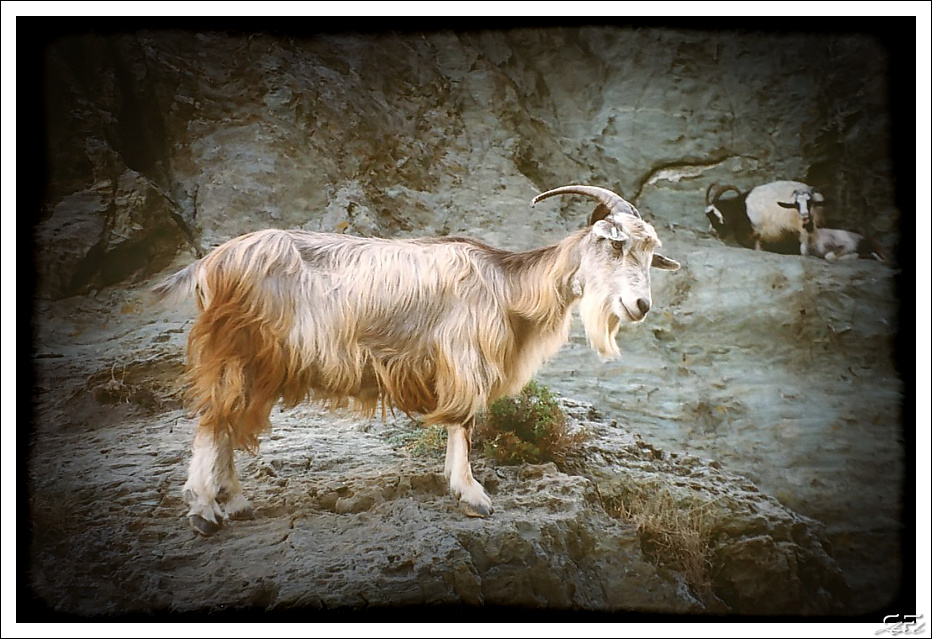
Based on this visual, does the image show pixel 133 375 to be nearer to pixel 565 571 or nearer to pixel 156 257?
pixel 156 257

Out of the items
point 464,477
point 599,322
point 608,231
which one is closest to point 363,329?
Result: point 464,477

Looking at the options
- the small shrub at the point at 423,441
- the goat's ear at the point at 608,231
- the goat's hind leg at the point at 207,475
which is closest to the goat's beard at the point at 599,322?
Answer: the goat's ear at the point at 608,231

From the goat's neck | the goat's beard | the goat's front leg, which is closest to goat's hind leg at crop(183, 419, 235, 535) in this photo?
the goat's front leg

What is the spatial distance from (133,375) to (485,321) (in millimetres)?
1665

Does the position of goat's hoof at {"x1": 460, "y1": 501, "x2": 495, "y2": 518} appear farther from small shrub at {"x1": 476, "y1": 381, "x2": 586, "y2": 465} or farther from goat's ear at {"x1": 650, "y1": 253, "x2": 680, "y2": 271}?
goat's ear at {"x1": 650, "y1": 253, "x2": 680, "y2": 271}

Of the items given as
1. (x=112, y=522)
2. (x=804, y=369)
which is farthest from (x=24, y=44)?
(x=804, y=369)

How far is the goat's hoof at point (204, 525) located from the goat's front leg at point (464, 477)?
1.03 m

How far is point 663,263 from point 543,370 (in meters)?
0.75

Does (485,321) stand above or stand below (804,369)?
above

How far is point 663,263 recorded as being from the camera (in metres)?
3.64

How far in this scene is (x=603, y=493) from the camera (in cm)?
352

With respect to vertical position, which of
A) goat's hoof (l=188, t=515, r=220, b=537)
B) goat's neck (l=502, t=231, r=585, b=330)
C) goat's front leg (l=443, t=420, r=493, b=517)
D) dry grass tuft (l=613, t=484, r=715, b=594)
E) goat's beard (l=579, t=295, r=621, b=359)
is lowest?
dry grass tuft (l=613, t=484, r=715, b=594)

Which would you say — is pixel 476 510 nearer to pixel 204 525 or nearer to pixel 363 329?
pixel 363 329

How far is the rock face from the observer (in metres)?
3.43
